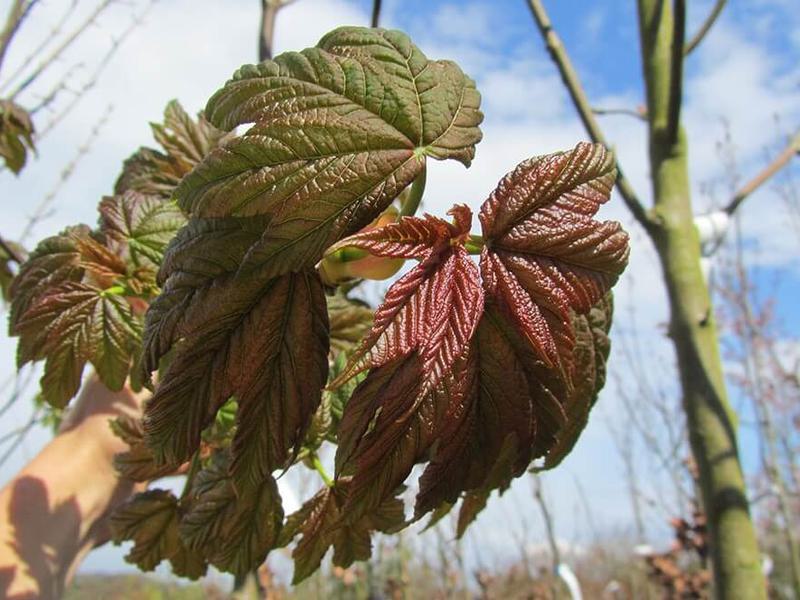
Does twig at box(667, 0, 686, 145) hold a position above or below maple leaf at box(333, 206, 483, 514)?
above

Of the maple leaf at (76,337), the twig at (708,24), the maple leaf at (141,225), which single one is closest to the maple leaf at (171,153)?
the maple leaf at (141,225)

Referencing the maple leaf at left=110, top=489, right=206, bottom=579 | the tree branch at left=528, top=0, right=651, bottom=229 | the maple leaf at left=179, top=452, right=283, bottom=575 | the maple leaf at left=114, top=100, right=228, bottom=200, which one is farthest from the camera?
the tree branch at left=528, top=0, right=651, bottom=229

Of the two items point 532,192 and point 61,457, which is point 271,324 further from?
point 61,457

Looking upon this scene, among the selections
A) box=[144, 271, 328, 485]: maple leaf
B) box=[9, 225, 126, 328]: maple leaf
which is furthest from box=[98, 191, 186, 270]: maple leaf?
box=[144, 271, 328, 485]: maple leaf

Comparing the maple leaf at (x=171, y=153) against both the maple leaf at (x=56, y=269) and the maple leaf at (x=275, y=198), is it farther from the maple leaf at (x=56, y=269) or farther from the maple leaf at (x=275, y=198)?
the maple leaf at (x=275, y=198)

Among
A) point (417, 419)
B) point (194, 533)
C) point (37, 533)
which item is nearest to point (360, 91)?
point (417, 419)

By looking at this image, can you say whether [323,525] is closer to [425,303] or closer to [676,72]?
[425,303]

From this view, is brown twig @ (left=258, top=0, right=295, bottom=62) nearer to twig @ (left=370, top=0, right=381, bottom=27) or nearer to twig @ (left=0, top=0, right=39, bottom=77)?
twig @ (left=370, top=0, right=381, bottom=27)

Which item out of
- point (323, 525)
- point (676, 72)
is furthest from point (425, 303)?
point (676, 72)
